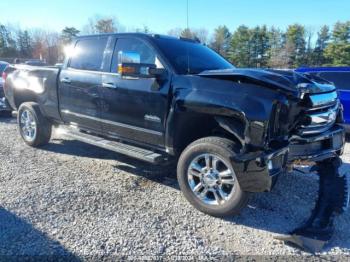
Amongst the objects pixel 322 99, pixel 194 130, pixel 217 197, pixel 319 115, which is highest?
pixel 322 99

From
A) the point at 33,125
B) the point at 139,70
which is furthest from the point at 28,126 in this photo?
the point at 139,70

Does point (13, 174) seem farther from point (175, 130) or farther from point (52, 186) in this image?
point (175, 130)

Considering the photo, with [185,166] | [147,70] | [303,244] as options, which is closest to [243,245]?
[303,244]

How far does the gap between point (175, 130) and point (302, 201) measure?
6.01ft

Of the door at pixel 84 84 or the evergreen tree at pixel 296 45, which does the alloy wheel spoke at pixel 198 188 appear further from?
the evergreen tree at pixel 296 45

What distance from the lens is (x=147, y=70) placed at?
3.90m

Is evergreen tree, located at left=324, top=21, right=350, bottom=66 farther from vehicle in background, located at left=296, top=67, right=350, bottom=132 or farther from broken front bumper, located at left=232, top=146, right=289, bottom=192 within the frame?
A: broken front bumper, located at left=232, top=146, right=289, bottom=192

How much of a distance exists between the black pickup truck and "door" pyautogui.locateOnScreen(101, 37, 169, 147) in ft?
0.04

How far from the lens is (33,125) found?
6.17 metres

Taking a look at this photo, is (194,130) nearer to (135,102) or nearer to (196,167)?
(196,167)

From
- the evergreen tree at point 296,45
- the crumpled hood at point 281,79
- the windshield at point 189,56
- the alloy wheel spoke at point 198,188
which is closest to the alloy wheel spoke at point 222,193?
the alloy wheel spoke at point 198,188

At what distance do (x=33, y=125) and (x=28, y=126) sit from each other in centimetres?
23

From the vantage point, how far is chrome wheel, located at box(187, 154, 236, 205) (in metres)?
3.61

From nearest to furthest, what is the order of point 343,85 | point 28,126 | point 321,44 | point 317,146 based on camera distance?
point 317,146 < point 28,126 < point 343,85 < point 321,44
